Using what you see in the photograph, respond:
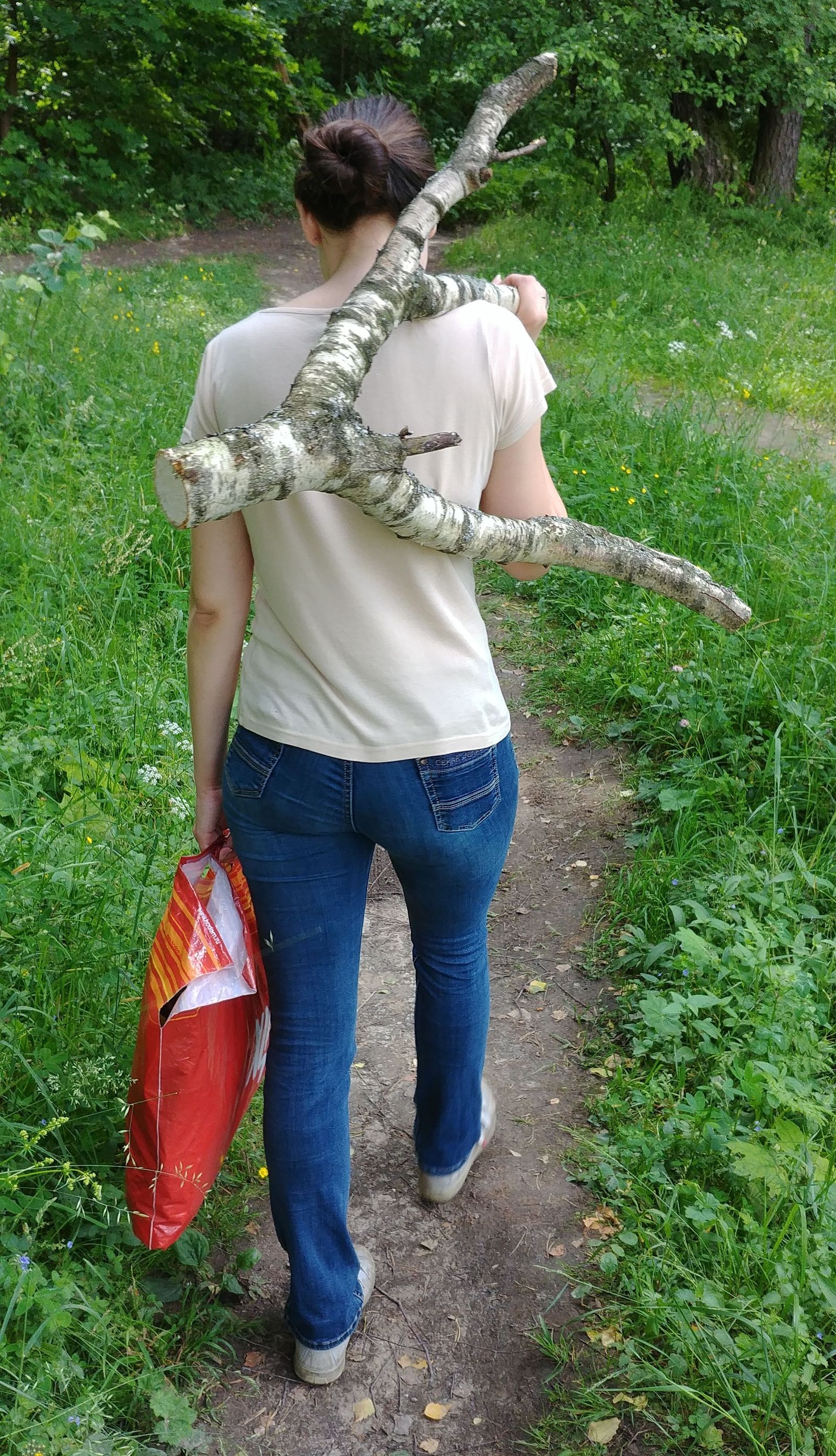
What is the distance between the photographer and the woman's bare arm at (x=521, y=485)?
182cm

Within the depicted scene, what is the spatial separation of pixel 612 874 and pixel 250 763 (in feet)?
6.83

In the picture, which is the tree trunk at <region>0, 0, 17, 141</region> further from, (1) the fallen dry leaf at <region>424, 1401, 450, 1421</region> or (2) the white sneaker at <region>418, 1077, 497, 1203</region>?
(1) the fallen dry leaf at <region>424, 1401, 450, 1421</region>

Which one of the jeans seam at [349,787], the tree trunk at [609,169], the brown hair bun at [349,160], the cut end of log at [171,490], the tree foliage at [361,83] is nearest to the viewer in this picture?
the cut end of log at [171,490]

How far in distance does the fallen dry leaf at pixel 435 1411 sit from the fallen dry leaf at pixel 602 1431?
0.30 m

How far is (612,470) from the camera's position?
18.7 feet

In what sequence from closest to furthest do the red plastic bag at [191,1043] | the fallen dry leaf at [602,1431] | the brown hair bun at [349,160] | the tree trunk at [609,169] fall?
the brown hair bun at [349,160] → the red plastic bag at [191,1043] → the fallen dry leaf at [602,1431] → the tree trunk at [609,169]

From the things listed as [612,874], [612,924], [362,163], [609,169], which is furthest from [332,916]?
[609,169]

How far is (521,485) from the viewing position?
1.87m

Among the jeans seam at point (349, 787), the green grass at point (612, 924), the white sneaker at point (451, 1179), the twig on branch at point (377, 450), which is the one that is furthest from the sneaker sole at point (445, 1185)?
the twig on branch at point (377, 450)

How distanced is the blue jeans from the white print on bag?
10cm

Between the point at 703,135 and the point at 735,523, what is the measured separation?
40.1 ft

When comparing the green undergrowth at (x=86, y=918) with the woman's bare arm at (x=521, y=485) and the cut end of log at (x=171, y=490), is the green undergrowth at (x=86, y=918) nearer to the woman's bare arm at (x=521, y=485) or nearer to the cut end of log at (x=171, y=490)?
the cut end of log at (x=171, y=490)

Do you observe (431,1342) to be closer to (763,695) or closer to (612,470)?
(763,695)

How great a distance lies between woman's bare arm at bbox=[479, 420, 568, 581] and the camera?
5.97 ft
